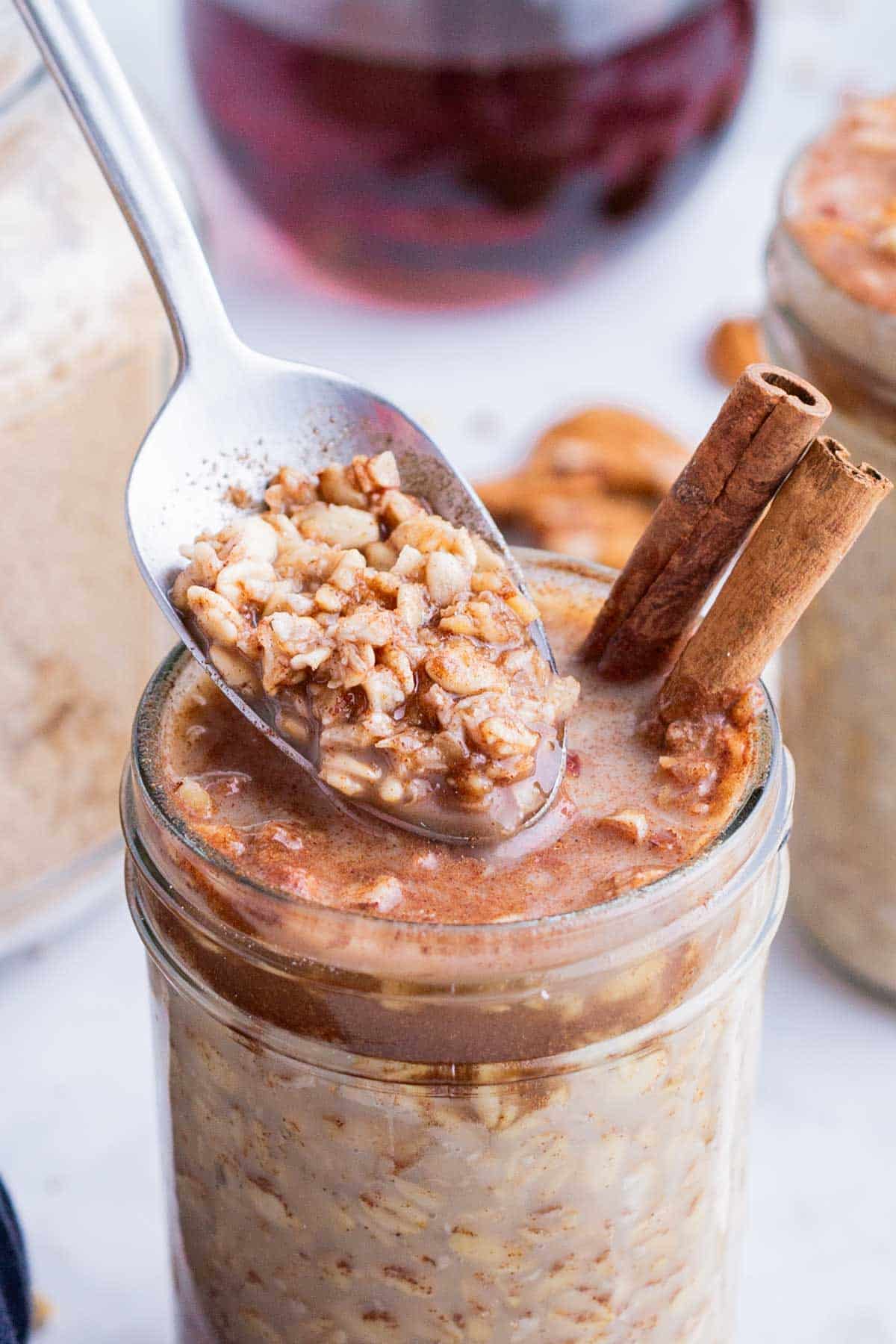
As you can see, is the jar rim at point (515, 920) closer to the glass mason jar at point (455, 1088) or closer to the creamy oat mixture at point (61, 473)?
the glass mason jar at point (455, 1088)

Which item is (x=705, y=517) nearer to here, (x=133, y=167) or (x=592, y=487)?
(x=133, y=167)

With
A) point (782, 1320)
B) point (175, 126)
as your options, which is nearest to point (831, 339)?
point (782, 1320)

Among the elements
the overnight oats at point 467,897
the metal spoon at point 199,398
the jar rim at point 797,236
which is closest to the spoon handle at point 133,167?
the metal spoon at point 199,398

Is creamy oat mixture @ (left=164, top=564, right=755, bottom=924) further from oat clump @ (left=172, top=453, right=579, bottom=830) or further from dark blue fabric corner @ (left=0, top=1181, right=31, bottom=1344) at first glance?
dark blue fabric corner @ (left=0, top=1181, right=31, bottom=1344)

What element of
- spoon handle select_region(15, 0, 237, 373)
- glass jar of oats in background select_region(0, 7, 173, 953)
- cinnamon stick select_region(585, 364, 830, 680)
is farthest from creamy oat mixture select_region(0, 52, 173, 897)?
cinnamon stick select_region(585, 364, 830, 680)

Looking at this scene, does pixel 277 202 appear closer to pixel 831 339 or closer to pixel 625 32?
pixel 625 32

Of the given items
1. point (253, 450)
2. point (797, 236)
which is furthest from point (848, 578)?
point (253, 450)
